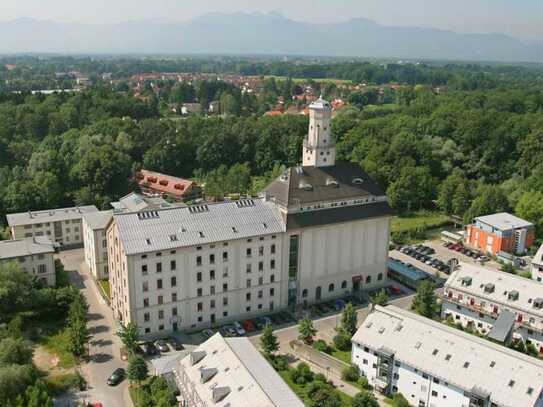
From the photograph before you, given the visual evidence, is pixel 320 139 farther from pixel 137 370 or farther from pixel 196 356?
pixel 137 370

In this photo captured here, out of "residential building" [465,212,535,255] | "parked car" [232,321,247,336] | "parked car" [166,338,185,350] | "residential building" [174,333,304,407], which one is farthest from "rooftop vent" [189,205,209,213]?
"residential building" [465,212,535,255]

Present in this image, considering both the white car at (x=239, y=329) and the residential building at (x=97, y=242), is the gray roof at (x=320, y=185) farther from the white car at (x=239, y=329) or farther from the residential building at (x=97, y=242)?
the residential building at (x=97, y=242)

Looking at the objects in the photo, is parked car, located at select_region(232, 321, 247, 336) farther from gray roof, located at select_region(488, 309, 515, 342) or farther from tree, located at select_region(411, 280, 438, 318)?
gray roof, located at select_region(488, 309, 515, 342)

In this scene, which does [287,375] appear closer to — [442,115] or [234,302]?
[234,302]

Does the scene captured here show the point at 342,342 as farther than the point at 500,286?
No

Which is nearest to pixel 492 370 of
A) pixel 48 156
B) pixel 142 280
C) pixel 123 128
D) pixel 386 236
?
pixel 386 236

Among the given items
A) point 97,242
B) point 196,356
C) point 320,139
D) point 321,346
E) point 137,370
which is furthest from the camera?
point 97,242

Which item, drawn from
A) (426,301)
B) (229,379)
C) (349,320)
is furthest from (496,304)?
(229,379)
